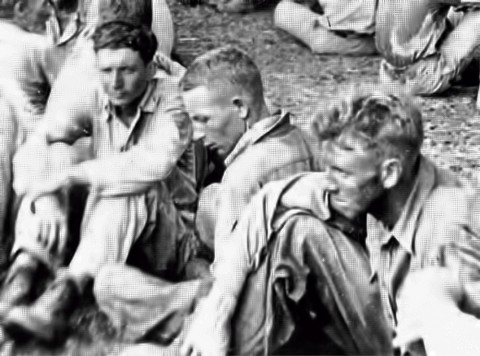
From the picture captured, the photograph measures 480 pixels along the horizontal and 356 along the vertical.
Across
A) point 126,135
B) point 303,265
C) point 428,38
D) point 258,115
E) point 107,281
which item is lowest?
point 107,281

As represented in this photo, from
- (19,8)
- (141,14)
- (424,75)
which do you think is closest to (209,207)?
(141,14)

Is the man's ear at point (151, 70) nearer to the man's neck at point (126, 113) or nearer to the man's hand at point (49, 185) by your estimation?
the man's neck at point (126, 113)

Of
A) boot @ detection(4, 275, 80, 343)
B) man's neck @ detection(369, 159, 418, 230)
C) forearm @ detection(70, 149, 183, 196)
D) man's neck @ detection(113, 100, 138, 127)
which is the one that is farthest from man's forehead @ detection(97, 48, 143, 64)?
man's neck @ detection(369, 159, 418, 230)

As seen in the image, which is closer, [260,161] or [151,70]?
[260,161]

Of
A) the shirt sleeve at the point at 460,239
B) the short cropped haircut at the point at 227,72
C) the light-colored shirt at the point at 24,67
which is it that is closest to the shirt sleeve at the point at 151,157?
the short cropped haircut at the point at 227,72

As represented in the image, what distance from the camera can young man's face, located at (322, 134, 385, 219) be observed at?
336 centimetres

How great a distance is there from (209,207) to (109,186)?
28 cm

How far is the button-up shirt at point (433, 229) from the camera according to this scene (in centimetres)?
335

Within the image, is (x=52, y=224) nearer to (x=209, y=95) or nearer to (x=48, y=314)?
(x=48, y=314)

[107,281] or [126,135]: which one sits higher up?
[126,135]

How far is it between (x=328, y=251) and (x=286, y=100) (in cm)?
37

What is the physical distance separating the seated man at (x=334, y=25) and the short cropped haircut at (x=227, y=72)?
21 centimetres

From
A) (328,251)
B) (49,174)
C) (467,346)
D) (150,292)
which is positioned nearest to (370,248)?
(328,251)

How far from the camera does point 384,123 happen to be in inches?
131
